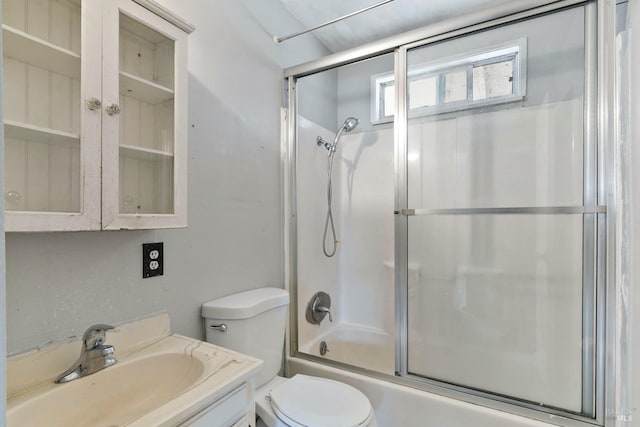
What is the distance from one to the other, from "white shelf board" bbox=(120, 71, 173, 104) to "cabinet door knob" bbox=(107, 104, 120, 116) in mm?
73

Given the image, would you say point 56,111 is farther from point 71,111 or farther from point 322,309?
point 322,309

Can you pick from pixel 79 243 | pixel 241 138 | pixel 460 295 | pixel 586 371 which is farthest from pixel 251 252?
pixel 586 371

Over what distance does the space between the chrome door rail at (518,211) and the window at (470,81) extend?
0.56 m

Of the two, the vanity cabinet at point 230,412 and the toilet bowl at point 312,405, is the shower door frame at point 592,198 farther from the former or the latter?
the vanity cabinet at point 230,412

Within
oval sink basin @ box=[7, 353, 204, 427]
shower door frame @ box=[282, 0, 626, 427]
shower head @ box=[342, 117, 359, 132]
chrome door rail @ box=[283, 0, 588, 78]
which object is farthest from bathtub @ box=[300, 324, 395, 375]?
chrome door rail @ box=[283, 0, 588, 78]

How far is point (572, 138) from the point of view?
1.52 m

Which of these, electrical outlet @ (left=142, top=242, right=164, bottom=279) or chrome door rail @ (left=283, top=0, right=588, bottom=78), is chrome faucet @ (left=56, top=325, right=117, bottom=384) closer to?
electrical outlet @ (left=142, top=242, right=164, bottom=279)

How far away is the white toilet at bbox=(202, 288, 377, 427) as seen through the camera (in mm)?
1229

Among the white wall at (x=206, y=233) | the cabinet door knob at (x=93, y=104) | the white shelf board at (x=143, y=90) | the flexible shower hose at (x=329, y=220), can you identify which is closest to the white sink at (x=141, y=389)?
the white wall at (x=206, y=233)

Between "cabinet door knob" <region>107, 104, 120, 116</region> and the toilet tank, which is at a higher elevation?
"cabinet door knob" <region>107, 104, 120, 116</region>

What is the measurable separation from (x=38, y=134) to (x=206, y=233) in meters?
0.70

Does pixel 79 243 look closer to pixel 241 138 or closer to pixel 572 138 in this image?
pixel 241 138

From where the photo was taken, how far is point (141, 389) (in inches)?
41.3

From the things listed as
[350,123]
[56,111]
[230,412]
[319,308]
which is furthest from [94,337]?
[350,123]
